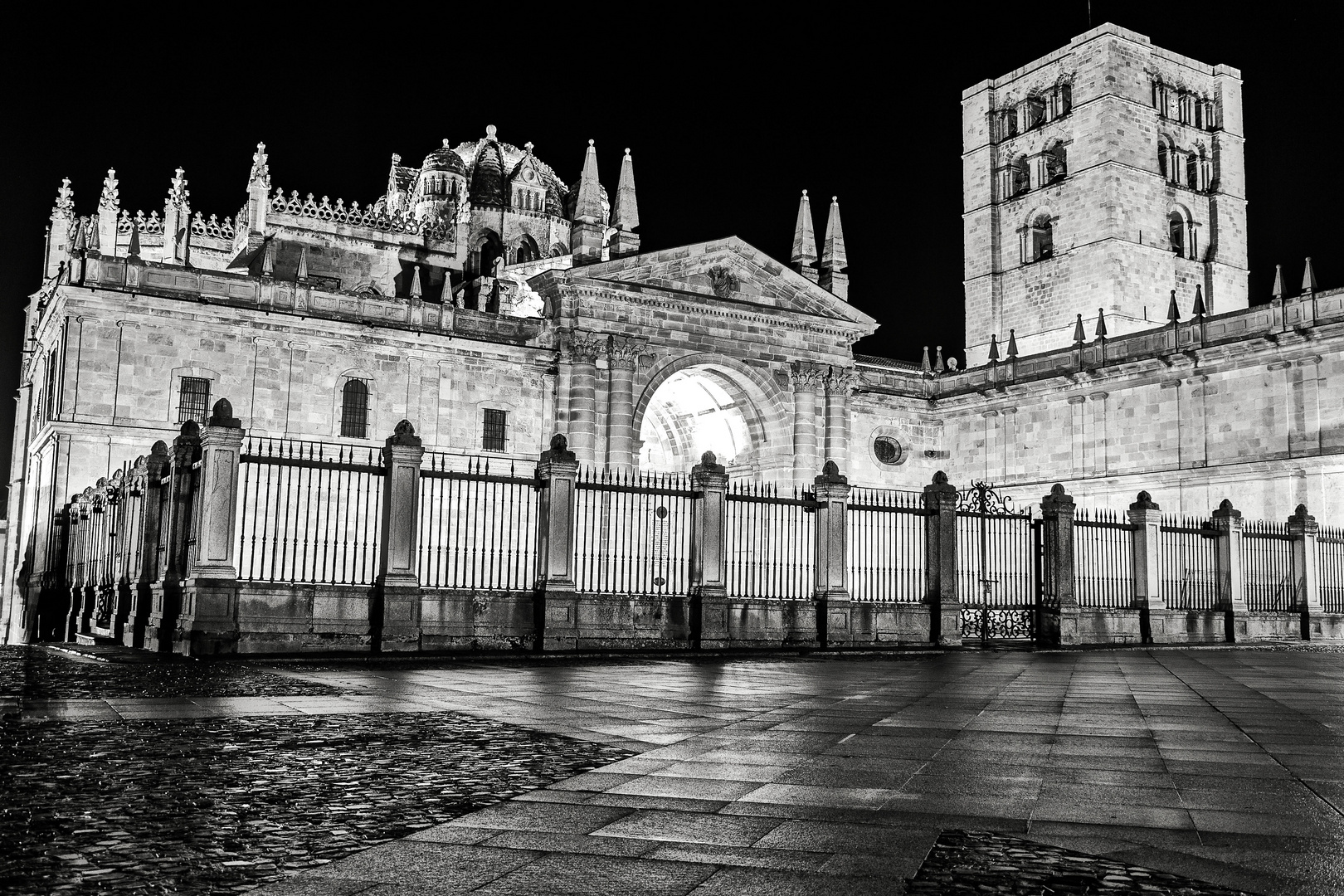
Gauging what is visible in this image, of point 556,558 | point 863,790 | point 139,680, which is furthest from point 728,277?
point 863,790

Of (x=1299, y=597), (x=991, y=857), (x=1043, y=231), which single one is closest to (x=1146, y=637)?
(x=1299, y=597)

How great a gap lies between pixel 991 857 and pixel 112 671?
31.0 feet

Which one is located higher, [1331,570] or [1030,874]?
[1331,570]

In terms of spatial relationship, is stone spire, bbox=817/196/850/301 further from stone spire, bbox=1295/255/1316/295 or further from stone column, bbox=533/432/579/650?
stone column, bbox=533/432/579/650

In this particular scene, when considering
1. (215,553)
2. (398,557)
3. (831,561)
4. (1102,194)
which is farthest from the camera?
(1102,194)

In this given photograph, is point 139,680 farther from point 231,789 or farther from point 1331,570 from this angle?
point 1331,570

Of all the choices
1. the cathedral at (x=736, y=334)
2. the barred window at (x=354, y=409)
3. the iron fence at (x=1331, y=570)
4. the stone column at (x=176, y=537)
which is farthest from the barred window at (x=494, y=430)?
the iron fence at (x=1331, y=570)

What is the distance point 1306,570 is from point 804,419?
627 inches

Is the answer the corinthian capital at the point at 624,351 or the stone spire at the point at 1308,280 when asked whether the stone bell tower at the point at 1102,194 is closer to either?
the stone spire at the point at 1308,280

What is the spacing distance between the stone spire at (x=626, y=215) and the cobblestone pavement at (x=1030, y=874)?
3266 centimetres

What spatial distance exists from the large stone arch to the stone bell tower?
1420 centimetres

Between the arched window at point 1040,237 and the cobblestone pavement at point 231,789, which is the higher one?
the arched window at point 1040,237

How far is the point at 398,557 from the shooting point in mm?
15789

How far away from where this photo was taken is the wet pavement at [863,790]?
12.3ft
